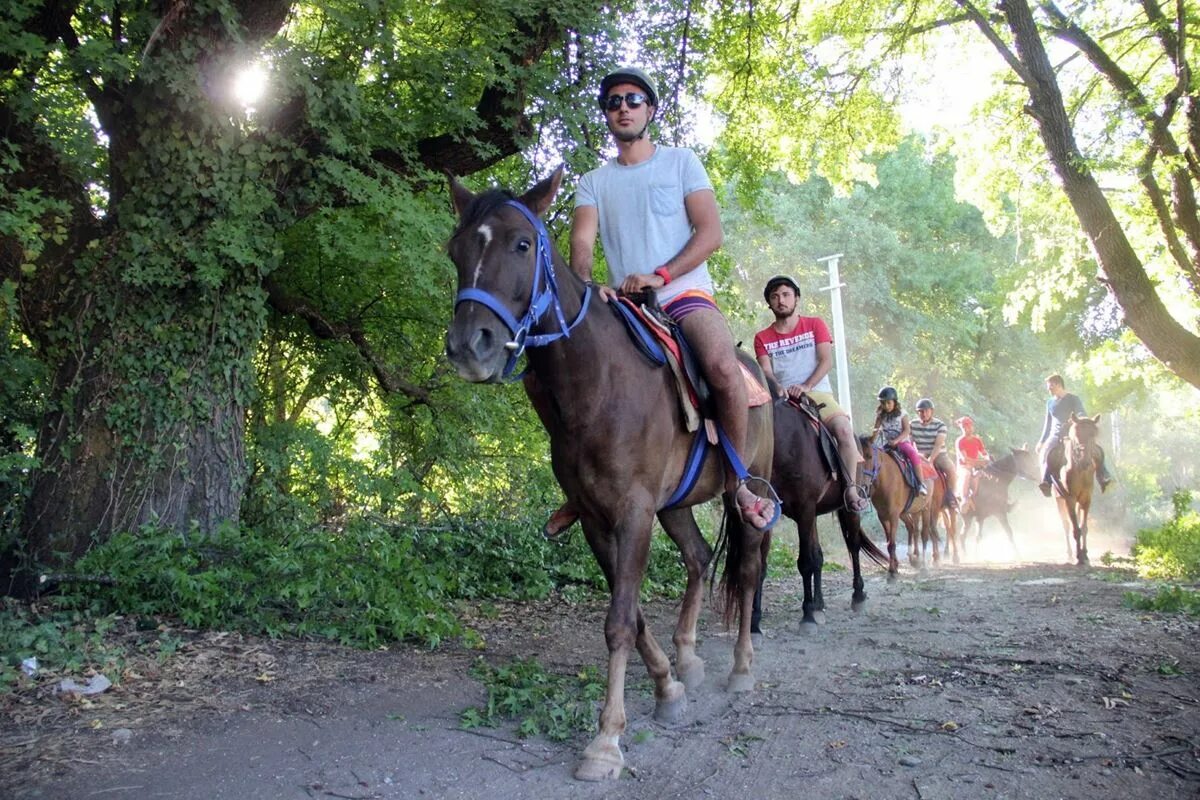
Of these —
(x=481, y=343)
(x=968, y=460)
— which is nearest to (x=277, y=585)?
(x=481, y=343)

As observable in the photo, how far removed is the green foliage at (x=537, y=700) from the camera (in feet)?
14.0

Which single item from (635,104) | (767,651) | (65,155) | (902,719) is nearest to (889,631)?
(767,651)

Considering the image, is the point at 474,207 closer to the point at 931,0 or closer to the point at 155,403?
the point at 155,403

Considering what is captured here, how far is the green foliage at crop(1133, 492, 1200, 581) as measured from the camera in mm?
11742

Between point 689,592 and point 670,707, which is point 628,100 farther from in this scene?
point 670,707

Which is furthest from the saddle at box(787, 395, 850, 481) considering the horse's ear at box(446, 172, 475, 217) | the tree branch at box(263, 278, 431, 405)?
the horse's ear at box(446, 172, 475, 217)

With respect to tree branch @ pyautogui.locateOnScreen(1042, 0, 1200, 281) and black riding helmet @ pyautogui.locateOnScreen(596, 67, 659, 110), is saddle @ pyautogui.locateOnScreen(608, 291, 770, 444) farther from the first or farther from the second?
tree branch @ pyautogui.locateOnScreen(1042, 0, 1200, 281)

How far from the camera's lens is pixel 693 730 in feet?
14.5

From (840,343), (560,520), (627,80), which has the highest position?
(840,343)

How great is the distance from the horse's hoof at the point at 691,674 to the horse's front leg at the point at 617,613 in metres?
1.03

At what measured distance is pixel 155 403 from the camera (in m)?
6.60

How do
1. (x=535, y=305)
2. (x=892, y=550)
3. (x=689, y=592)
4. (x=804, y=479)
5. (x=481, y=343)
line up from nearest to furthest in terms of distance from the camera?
(x=481, y=343)
(x=535, y=305)
(x=689, y=592)
(x=804, y=479)
(x=892, y=550)

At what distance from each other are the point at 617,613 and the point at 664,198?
2.23 meters

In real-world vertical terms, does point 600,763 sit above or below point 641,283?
below
